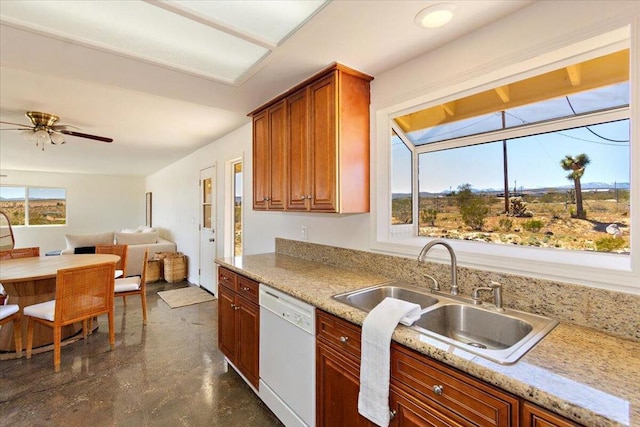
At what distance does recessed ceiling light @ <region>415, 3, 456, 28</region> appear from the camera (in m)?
1.32

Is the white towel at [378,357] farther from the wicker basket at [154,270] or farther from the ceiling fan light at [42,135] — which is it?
the wicker basket at [154,270]

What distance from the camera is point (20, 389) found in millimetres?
2176

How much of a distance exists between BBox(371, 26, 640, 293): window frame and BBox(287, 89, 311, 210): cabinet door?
507 mm

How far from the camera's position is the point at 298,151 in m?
2.20

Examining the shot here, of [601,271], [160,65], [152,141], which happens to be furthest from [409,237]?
[152,141]

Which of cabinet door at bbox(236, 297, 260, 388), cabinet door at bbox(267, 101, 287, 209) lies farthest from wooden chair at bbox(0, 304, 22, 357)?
cabinet door at bbox(267, 101, 287, 209)

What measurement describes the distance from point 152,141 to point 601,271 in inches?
197

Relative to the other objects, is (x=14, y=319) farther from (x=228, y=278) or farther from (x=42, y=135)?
(x=228, y=278)

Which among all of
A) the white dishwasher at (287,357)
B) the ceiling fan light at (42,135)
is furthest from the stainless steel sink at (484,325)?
the ceiling fan light at (42,135)

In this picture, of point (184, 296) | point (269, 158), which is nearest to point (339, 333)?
point (269, 158)

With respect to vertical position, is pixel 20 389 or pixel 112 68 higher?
pixel 112 68

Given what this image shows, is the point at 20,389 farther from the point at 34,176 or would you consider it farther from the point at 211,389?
the point at 34,176

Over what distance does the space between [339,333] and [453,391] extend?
1.78ft

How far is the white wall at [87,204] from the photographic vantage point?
768 cm
